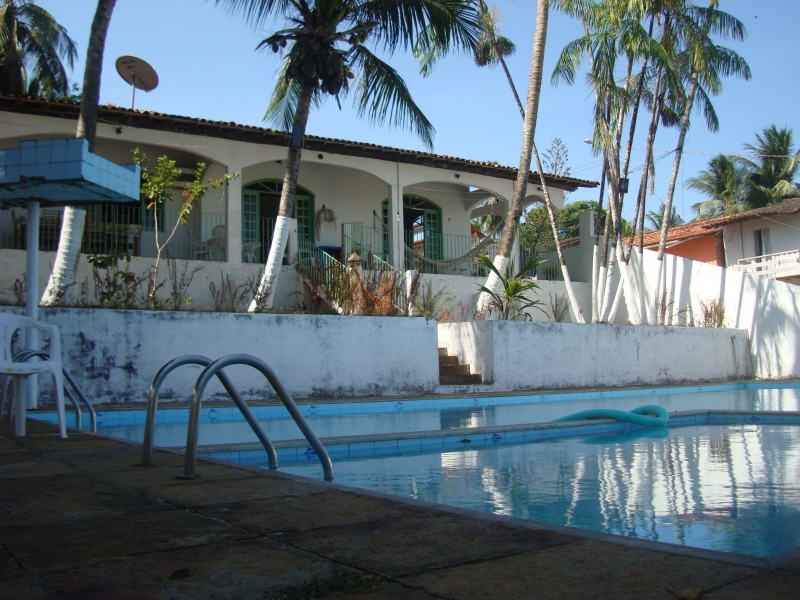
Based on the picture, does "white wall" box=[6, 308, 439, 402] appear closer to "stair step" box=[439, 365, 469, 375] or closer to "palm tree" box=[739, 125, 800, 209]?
"stair step" box=[439, 365, 469, 375]

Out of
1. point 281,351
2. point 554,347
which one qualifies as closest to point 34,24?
point 281,351

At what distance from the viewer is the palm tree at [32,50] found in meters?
22.8

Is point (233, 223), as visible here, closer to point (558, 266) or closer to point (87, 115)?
point (87, 115)

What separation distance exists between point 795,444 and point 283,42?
10816mm

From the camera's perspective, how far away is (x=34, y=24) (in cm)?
2428

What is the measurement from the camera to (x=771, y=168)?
39156 mm

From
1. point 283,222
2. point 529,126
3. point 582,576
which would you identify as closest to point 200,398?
point 582,576

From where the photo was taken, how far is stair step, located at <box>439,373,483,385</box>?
45.9 feet

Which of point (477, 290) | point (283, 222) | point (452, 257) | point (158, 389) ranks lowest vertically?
point (158, 389)

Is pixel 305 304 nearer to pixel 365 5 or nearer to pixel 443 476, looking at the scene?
pixel 365 5

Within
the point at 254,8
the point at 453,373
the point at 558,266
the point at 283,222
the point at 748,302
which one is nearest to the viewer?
the point at 283,222

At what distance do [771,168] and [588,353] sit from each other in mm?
29464

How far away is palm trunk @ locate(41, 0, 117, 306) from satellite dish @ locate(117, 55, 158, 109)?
274 inches

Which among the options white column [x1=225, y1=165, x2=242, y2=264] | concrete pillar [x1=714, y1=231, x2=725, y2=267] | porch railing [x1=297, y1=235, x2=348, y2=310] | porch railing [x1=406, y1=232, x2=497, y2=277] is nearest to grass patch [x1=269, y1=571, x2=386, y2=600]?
porch railing [x1=297, y1=235, x2=348, y2=310]
